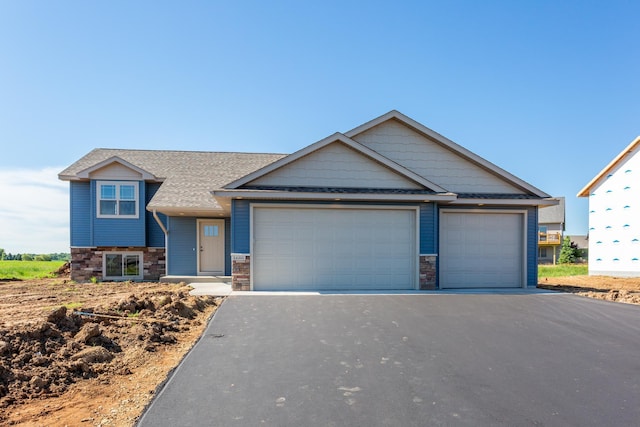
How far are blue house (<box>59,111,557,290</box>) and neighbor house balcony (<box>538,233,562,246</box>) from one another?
31.0 metres

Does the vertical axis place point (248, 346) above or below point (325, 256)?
below

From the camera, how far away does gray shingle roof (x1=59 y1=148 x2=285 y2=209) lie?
13500 millimetres

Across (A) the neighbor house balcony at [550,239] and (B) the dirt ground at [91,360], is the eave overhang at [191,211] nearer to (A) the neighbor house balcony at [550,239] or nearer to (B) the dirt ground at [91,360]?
(B) the dirt ground at [91,360]

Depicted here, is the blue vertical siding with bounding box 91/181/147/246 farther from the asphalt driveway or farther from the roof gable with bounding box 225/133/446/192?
the asphalt driveway

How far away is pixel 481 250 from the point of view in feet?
39.9

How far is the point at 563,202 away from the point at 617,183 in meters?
24.4

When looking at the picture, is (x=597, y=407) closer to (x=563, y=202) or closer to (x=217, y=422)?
(x=217, y=422)

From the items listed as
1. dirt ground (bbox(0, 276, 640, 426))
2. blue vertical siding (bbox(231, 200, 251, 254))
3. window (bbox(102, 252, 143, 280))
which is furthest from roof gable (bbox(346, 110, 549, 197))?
window (bbox(102, 252, 143, 280))

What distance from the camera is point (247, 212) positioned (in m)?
10.8

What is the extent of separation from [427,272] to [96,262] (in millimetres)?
12844

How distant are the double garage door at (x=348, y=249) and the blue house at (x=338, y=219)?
31 mm

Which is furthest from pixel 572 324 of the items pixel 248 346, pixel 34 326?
pixel 34 326

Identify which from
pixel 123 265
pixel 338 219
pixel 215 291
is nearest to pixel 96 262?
pixel 123 265

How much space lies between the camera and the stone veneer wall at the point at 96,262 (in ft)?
48.5
